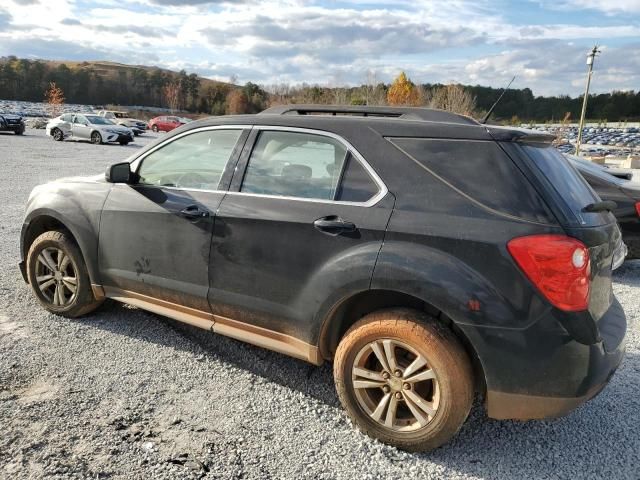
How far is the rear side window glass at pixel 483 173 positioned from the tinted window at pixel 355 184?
261mm

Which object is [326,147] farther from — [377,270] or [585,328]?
[585,328]

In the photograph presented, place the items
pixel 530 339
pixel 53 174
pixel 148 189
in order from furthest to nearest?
pixel 53 174, pixel 148 189, pixel 530 339

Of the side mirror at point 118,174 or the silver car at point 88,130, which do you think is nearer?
the side mirror at point 118,174

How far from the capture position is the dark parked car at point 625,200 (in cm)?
614

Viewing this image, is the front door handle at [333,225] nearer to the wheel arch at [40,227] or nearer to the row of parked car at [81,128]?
the wheel arch at [40,227]

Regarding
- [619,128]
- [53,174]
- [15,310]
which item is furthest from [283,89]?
[15,310]

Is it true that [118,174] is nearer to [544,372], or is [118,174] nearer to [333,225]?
[333,225]

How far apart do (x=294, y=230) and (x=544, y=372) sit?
1.50 metres

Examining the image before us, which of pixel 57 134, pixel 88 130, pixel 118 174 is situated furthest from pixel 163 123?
pixel 118 174

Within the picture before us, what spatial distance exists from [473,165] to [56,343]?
3.24 meters

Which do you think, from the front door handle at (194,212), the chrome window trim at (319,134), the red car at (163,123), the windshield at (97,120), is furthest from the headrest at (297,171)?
the red car at (163,123)

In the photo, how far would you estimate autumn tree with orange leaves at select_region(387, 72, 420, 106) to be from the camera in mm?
64406

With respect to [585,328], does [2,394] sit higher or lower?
lower

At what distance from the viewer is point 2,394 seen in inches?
124
